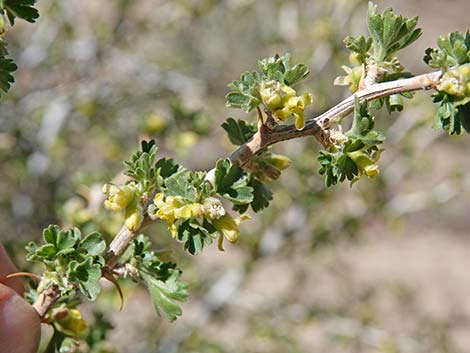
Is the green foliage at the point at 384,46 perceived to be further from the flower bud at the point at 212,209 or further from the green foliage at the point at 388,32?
the flower bud at the point at 212,209

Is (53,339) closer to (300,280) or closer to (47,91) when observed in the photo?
(47,91)

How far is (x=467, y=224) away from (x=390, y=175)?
8.95 feet

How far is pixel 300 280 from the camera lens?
3.27m

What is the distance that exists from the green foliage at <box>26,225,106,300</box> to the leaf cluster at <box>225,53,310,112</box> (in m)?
0.33

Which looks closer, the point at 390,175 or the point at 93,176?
the point at 93,176

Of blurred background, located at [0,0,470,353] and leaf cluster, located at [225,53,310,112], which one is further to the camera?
blurred background, located at [0,0,470,353]

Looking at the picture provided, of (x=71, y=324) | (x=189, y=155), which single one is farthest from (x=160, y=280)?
(x=189, y=155)

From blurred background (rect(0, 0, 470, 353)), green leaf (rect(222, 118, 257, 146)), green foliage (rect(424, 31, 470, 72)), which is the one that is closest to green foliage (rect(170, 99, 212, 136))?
blurred background (rect(0, 0, 470, 353))

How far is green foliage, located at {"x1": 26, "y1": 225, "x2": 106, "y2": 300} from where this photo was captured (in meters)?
1.02

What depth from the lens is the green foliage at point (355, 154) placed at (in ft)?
3.22

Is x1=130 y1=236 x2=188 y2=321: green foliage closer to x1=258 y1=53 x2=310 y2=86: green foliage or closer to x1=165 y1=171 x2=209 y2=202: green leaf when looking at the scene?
x1=165 y1=171 x2=209 y2=202: green leaf

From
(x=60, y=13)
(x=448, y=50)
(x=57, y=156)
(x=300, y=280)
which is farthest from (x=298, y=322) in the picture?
(x=448, y=50)

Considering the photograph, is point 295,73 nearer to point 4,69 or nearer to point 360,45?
point 360,45

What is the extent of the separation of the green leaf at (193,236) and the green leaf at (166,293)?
0.41 feet
